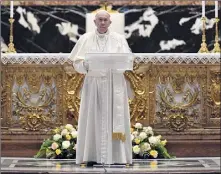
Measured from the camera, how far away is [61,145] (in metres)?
8.11

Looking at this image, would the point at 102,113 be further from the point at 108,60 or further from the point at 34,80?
the point at 34,80

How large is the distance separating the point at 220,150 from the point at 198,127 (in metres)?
0.45

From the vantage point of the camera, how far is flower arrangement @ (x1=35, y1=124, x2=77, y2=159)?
7992 mm

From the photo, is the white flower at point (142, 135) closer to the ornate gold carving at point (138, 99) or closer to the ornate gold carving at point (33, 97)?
the ornate gold carving at point (138, 99)

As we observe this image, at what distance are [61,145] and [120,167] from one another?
1681 millimetres

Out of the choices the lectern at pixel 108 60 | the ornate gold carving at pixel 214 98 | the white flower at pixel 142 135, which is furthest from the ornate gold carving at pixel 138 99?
the lectern at pixel 108 60

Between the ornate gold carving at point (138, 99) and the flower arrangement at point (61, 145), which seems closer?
the flower arrangement at point (61, 145)

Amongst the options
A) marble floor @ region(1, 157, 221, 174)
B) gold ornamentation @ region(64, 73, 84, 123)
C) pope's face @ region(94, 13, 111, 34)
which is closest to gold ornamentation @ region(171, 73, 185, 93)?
gold ornamentation @ region(64, 73, 84, 123)

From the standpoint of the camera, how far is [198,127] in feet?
29.8

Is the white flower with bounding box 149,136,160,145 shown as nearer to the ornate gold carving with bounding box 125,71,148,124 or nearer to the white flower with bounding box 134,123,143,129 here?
the white flower with bounding box 134,123,143,129

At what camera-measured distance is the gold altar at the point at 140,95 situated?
905 cm

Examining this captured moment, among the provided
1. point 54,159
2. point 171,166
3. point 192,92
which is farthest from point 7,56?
point 171,166

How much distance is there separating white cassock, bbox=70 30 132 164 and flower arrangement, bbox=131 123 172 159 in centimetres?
114

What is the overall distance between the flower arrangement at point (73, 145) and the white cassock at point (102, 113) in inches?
43.7
